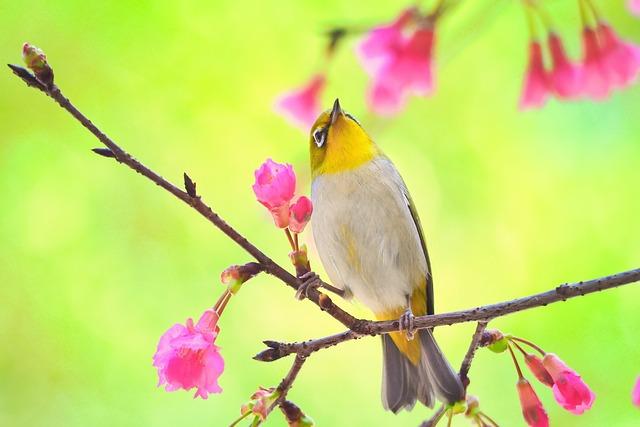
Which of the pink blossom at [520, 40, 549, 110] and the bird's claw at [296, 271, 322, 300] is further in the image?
the pink blossom at [520, 40, 549, 110]

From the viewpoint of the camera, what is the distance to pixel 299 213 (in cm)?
144

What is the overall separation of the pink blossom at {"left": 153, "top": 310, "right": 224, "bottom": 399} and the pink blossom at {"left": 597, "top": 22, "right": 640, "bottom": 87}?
113 centimetres

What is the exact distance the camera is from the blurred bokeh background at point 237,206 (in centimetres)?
324

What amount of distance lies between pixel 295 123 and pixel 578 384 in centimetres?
111

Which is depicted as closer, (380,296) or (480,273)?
(380,296)

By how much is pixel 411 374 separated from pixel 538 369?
55cm

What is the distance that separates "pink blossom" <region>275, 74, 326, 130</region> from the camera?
7.26ft

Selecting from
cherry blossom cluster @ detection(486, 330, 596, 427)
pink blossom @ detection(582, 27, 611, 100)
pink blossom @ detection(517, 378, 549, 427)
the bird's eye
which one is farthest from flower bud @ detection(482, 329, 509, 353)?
the bird's eye

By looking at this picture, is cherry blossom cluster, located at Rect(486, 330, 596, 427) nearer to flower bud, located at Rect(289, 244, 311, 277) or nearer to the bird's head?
flower bud, located at Rect(289, 244, 311, 277)

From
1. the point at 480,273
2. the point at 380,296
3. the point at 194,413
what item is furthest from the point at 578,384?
the point at 194,413

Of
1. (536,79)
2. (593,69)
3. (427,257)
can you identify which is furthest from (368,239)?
(593,69)

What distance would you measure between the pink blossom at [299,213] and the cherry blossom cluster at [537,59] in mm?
527

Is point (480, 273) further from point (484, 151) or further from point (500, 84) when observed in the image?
point (500, 84)

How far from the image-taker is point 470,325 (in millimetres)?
3279
